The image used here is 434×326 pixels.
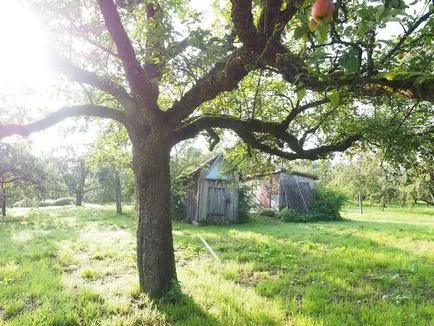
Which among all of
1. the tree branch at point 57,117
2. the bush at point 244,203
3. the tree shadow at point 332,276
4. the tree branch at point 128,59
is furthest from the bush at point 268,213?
the tree branch at point 128,59

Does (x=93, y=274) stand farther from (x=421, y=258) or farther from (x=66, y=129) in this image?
(x=421, y=258)

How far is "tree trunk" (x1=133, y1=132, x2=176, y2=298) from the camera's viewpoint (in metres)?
7.04

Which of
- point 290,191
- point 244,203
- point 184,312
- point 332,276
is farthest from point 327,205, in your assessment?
point 184,312

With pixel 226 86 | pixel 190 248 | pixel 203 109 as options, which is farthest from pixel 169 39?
pixel 190 248

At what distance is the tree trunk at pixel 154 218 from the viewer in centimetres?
704

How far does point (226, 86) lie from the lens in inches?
235

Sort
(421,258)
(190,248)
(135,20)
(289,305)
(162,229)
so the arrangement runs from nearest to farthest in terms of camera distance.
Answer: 1. (289,305)
2. (162,229)
3. (135,20)
4. (421,258)
5. (190,248)

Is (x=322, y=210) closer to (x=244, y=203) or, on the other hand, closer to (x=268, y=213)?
(x=268, y=213)

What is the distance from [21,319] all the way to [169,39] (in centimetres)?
514

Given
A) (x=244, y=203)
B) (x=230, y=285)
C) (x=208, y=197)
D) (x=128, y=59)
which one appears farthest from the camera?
(x=244, y=203)

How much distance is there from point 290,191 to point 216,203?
9.01 metres

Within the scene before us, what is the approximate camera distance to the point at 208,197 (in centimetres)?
2381

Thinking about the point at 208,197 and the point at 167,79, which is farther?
the point at 208,197

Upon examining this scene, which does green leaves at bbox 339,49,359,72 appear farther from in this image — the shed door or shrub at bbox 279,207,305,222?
shrub at bbox 279,207,305,222
